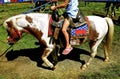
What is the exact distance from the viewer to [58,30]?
349 inches

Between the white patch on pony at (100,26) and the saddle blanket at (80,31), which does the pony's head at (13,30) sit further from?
the white patch on pony at (100,26)

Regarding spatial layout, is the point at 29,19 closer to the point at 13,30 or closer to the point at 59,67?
the point at 13,30

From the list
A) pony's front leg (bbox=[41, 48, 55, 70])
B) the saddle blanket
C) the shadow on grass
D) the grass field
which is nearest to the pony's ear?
the grass field

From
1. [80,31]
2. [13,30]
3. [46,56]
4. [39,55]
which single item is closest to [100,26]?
[80,31]

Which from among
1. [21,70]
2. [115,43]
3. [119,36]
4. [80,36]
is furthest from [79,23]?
[119,36]

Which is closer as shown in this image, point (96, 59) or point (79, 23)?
point (79, 23)

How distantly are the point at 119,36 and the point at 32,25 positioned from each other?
21.6 ft

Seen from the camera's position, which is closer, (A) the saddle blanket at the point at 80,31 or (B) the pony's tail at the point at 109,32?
(A) the saddle blanket at the point at 80,31

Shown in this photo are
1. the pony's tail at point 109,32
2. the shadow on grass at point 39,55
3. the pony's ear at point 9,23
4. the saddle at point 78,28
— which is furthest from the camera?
the shadow on grass at point 39,55

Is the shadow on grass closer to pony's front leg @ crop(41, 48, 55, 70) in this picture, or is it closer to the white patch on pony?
pony's front leg @ crop(41, 48, 55, 70)

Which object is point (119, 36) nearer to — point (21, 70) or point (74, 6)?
point (74, 6)

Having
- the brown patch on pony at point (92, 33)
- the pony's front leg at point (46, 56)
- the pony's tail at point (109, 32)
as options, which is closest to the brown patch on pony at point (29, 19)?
the pony's front leg at point (46, 56)

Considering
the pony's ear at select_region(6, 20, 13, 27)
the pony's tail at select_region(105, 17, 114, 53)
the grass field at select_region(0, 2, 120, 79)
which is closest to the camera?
the pony's ear at select_region(6, 20, 13, 27)

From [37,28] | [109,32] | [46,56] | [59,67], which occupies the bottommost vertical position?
[59,67]
